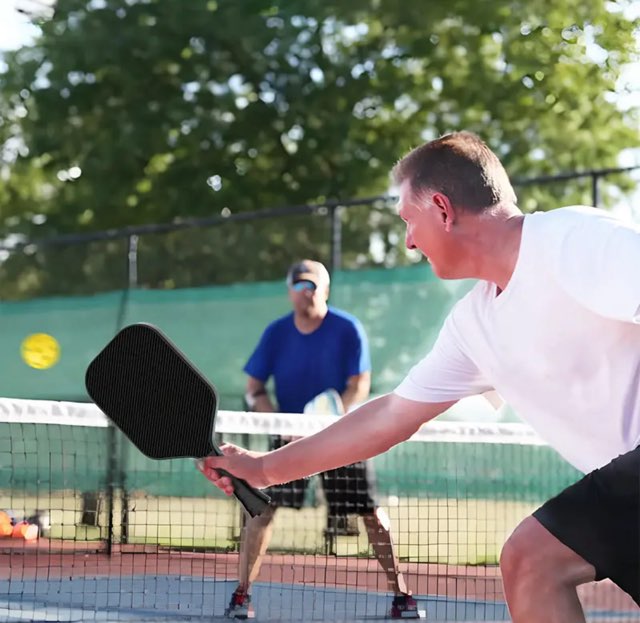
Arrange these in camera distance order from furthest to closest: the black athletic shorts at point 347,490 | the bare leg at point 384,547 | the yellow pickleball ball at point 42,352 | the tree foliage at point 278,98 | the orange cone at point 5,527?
the tree foliage at point 278,98
the yellow pickleball ball at point 42,352
the orange cone at point 5,527
the black athletic shorts at point 347,490
the bare leg at point 384,547

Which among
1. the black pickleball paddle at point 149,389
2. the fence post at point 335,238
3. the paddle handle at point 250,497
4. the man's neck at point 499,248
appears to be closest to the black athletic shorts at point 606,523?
the man's neck at point 499,248

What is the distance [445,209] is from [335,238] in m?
7.39

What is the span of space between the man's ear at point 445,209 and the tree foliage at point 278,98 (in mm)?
14713

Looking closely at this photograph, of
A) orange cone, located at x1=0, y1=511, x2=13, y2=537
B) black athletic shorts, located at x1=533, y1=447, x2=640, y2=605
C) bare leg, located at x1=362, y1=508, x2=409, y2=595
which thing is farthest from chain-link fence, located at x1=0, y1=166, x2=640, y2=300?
black athletic shorts, located at x1=533, y1=447, x2=640, y2=605

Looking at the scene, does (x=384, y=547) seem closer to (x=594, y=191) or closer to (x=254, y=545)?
A: (x=254, y=545)

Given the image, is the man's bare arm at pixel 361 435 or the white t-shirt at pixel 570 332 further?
the man's bare arm at pixel 361 435

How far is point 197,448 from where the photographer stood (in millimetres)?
3334

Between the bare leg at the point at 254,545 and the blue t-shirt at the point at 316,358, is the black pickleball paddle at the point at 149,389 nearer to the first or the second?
the bare leg at the point at 254,545

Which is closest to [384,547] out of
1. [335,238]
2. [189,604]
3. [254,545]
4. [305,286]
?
[254,545]

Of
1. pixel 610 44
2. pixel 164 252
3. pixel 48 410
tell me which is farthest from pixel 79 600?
pixel 610 44

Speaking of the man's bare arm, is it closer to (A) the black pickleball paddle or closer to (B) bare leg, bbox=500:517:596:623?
(A) the black pickleball paddle

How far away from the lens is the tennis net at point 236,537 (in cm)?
629

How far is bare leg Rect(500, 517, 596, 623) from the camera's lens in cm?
309

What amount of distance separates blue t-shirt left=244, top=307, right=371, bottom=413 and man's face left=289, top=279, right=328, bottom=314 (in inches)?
3.8
